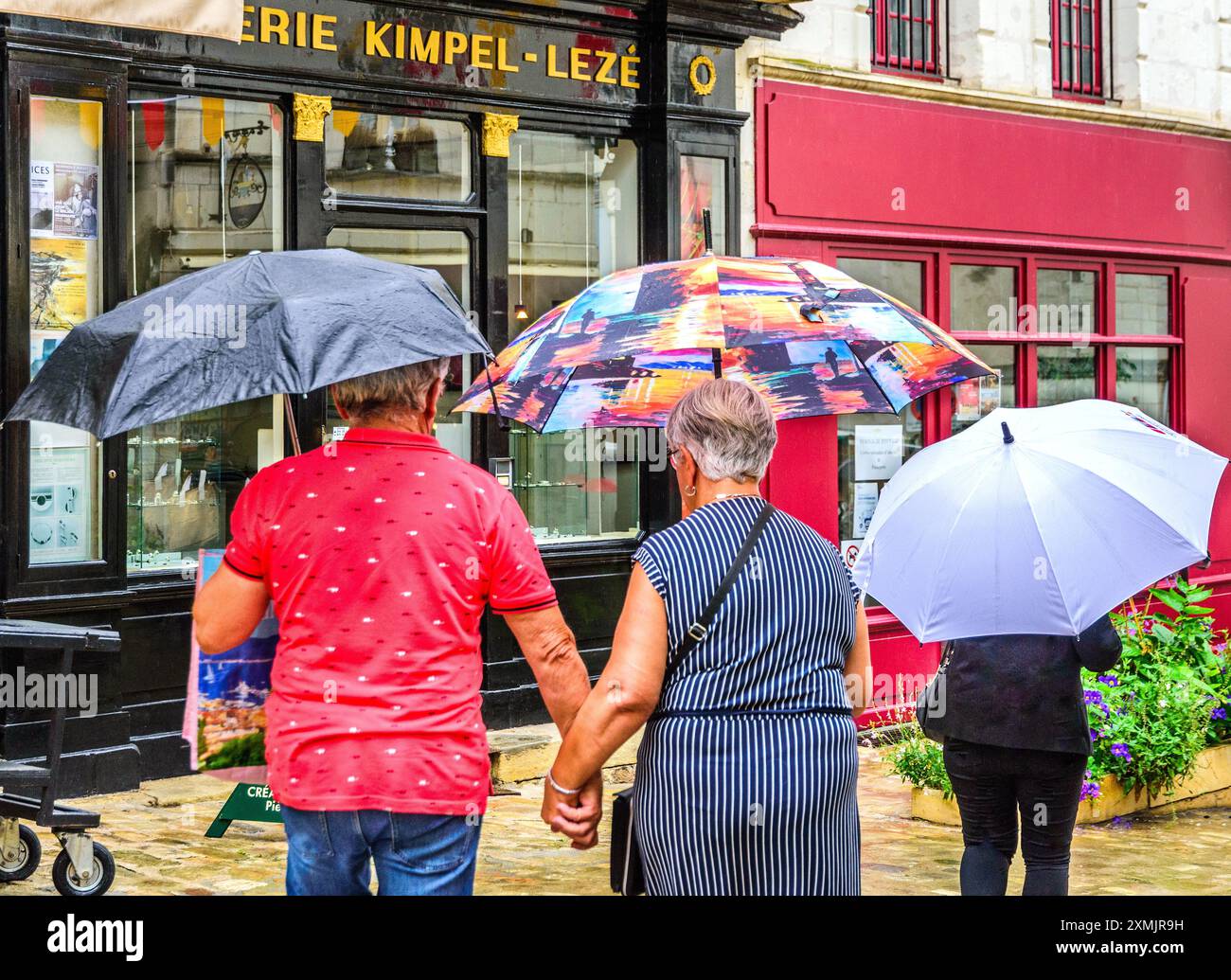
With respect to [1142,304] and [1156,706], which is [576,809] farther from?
[1142,304]

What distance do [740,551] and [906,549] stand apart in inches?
57.7

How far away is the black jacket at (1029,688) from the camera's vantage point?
198 inches

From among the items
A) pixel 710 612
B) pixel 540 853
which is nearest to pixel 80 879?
pixel 540 853

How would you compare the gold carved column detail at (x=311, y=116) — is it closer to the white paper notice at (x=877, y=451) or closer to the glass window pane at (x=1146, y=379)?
the white paper notice at (x=877, y=451)

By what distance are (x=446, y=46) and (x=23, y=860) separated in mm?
5253

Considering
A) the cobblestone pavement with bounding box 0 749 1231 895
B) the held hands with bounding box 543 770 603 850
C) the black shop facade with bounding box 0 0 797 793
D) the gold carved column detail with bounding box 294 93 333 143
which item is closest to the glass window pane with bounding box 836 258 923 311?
the black shop facade with bounding box 0 0 797 793

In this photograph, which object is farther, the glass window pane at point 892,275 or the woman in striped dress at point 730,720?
the glass window pane at point 892,275

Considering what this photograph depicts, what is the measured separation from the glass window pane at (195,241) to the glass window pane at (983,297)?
207 inches

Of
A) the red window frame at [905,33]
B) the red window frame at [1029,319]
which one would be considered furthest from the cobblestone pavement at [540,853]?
the red window frame at [905,33]

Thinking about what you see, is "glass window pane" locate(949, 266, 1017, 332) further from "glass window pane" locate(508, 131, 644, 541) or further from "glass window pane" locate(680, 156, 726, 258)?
"glass window pane" locate(508, 131, 644, 541)

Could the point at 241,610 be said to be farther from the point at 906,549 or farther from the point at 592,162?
the point at 592,162

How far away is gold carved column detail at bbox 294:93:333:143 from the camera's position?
8.98 meters

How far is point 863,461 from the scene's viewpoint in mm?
11492

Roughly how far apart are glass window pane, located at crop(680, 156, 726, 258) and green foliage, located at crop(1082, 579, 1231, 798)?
3556mm
